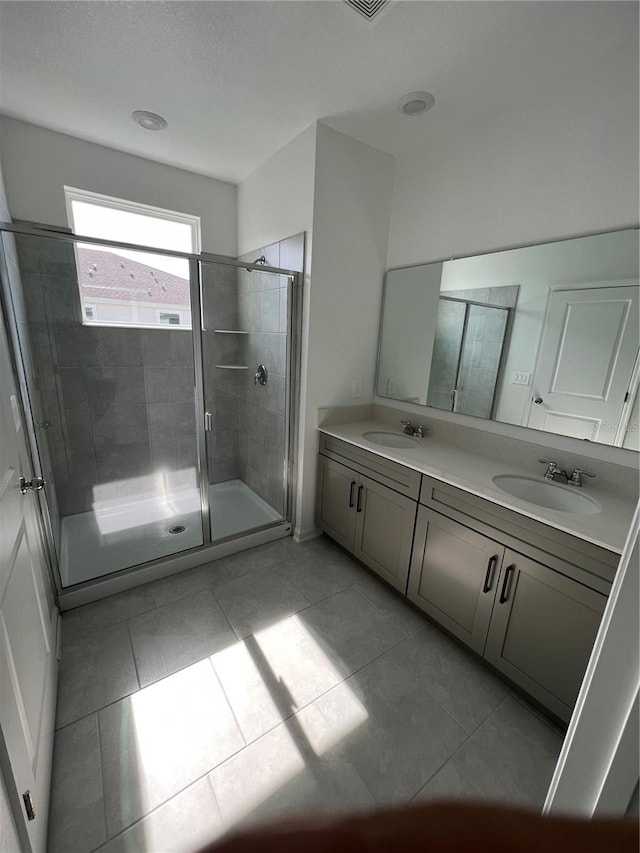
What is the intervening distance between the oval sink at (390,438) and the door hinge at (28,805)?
199cm

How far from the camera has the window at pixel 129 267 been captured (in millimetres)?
2441

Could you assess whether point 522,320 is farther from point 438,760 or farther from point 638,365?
point 438,760

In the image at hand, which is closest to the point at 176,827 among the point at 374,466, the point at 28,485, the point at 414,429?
the point at 28,485

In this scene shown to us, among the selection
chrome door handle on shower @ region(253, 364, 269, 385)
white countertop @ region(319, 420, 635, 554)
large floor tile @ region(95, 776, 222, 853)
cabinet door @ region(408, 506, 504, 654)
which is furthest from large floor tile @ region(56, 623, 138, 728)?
chrome door handle on shower @ region(253, 364, 269, 385)

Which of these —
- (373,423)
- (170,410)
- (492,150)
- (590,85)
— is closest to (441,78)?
(492,150)

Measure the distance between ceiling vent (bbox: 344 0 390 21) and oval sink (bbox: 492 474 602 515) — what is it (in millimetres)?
1980

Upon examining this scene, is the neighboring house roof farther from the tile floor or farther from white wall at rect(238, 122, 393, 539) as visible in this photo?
the tile floor

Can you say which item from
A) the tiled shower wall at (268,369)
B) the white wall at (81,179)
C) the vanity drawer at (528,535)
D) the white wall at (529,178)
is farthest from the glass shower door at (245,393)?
the vanity drawer at (528,535)

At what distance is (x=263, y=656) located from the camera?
1.71 meters

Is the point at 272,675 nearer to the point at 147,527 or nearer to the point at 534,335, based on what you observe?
the point at 147,527

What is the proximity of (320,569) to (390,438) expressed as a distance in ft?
3.34

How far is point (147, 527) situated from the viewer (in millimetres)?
2666

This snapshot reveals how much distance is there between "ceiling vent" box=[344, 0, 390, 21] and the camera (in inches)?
50.3

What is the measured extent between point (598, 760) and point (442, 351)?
6.71ft
